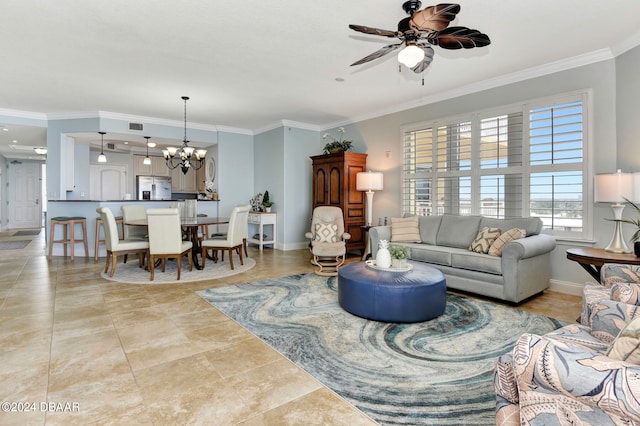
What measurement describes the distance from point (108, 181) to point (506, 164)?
9900 millimetres

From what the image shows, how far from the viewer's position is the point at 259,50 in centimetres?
374

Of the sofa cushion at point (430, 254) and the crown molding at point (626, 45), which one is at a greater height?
the crown molding at point (626, 45)

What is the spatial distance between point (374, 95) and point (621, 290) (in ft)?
14.1

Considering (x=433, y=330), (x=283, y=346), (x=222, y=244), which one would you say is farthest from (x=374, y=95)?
(x=283, y=346)

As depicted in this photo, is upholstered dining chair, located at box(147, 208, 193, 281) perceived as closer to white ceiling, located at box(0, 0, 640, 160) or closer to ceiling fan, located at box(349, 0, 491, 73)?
white ceiling, located at box(0, 0, 640, 160)

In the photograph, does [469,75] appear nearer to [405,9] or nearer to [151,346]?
[405,9]

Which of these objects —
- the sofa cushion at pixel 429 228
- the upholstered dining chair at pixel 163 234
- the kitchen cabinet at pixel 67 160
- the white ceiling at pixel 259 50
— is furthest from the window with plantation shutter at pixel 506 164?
the kitchen cabinet at pixel 67 160

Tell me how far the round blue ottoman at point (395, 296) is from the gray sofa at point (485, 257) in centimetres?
80

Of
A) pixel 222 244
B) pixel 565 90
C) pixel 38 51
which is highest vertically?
pixel 38 51

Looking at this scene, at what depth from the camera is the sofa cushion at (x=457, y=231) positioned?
14.9ft

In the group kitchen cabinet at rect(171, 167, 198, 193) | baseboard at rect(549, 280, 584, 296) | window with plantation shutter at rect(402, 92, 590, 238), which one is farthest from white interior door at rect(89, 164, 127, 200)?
baseboard at rect(549, 280, 584, 296)

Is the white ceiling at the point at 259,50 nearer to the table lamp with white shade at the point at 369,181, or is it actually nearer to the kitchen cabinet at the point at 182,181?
the table lamp with white shade at the point at 369,181

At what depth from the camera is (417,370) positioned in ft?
7.52

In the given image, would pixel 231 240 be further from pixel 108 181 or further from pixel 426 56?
pixel 108 181
